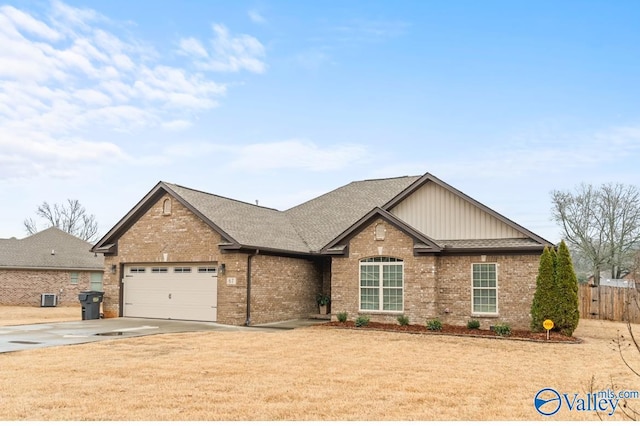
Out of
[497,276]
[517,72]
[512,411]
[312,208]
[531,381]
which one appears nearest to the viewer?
[512,411]

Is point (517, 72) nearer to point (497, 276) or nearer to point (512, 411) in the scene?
point (497, 276)

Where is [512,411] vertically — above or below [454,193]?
below

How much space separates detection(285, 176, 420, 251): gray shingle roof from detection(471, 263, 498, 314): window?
24.6 ft

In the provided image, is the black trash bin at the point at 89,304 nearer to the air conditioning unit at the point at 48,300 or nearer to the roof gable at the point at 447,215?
the roof gable at the point at 447,215

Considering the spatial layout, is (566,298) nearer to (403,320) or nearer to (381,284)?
(403,320)

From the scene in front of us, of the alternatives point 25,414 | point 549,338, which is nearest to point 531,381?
point 549,338

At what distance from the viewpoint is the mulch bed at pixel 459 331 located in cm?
1772

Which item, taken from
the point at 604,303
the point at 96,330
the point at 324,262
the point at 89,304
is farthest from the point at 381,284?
the point at 604,303

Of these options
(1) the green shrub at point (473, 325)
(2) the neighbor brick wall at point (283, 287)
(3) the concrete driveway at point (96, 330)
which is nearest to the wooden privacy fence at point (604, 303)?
(1) the green shrub at point (473, 325)

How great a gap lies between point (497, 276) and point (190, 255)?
11.6 metres

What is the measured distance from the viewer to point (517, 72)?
18859mm

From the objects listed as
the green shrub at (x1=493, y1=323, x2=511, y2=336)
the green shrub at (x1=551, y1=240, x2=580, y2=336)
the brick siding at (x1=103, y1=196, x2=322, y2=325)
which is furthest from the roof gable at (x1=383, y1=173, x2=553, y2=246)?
the brick siding at (x1=103, y1=196, x2=322, y2=325)

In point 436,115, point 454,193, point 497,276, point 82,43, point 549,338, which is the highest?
point 82,43

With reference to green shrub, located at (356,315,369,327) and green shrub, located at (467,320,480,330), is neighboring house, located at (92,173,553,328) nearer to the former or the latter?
green shrub, located at (467,320,480,330)
